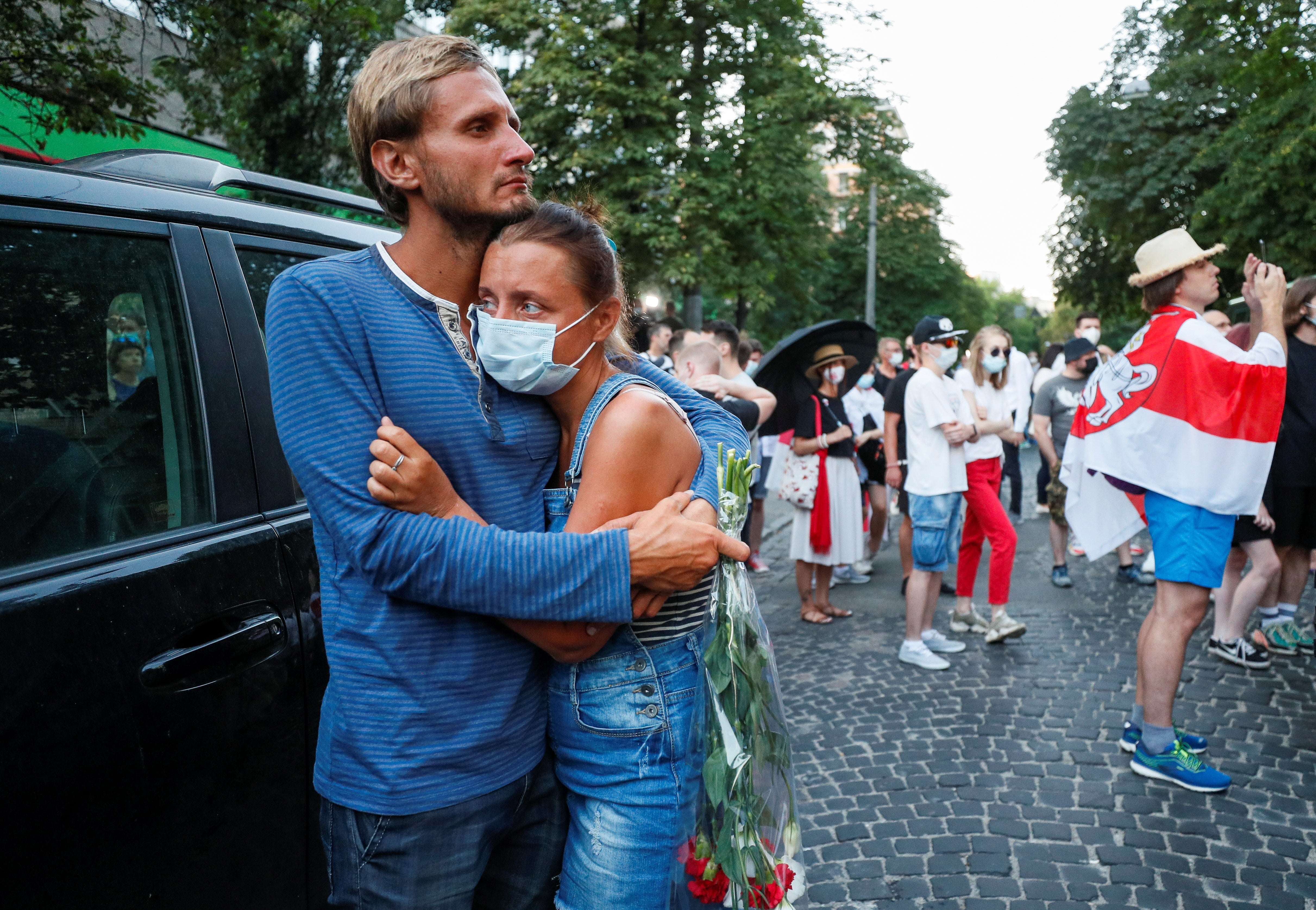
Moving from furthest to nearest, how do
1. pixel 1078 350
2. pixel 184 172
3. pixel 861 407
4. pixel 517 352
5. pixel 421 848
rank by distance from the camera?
pixel 861 407 → pixel 1078 350 → pixel 184 172 → pixel 517 352 → pixel 421 848

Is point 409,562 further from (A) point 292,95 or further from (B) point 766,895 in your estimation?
(A) point 292,95

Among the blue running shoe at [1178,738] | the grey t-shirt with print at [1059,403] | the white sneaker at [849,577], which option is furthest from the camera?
the grey t-shirt with print at [1059,403]

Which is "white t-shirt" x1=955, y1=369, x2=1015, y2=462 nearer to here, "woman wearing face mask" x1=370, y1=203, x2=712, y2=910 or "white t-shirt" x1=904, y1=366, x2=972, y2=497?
"white t-shirt" x1=904, y1=366, x2=972, y2=497

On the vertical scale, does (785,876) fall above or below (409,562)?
below

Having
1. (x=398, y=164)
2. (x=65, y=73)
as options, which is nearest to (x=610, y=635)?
(x=398, y=164)

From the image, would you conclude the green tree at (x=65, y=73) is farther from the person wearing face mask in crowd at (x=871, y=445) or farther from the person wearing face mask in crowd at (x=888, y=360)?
the person wearing face mask in crowd at (x=888, y=360)

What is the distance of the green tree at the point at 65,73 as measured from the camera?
17.5ft

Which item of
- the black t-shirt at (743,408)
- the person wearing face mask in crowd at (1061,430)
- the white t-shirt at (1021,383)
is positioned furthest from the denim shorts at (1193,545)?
the white t-shirt at (1021,383)

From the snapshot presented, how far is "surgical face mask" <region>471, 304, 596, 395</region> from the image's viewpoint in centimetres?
158

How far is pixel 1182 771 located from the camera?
3922 millimetres

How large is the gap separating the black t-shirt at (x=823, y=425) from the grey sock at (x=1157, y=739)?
3320 millimetres

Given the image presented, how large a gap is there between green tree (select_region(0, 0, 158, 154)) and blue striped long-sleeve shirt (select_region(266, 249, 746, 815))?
4962 millimetres

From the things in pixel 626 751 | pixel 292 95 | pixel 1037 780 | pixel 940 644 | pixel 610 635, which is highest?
pixel 292 95

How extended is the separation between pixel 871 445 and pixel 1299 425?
13.2 feet
